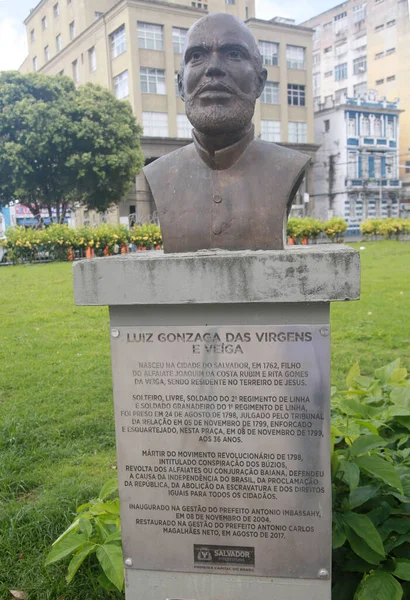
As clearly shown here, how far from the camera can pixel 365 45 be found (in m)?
45.1

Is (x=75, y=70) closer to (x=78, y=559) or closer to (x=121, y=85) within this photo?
(x=121, y=85)

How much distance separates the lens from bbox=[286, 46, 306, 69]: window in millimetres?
32344

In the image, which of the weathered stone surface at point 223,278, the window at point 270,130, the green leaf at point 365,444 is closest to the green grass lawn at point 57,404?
the green leaf at point 365,444

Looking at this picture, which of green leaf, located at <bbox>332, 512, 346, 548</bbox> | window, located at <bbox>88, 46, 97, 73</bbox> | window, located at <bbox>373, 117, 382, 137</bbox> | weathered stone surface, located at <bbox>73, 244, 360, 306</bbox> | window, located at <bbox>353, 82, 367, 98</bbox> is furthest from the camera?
window, located at <bbox>353, 82, 367, 98</bbox>

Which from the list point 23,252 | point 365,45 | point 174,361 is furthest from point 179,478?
point 365,45

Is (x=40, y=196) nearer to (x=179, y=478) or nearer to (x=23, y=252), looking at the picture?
(x=23, y=252)

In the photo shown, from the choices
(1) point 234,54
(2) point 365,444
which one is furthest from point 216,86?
(2) point 365,444

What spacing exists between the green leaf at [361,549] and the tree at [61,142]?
21.9 metres

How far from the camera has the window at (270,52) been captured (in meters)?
31.3

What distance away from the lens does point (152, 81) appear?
1160 inches

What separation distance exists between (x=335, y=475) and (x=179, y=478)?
680mm

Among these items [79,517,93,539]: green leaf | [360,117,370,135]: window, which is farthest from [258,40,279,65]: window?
[79,517,93,539]: green leaf

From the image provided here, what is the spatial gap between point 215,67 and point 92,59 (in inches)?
1315

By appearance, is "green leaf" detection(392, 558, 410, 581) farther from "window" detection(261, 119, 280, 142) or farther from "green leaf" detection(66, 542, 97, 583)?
"window" detection(261, 119, 280, 142)
